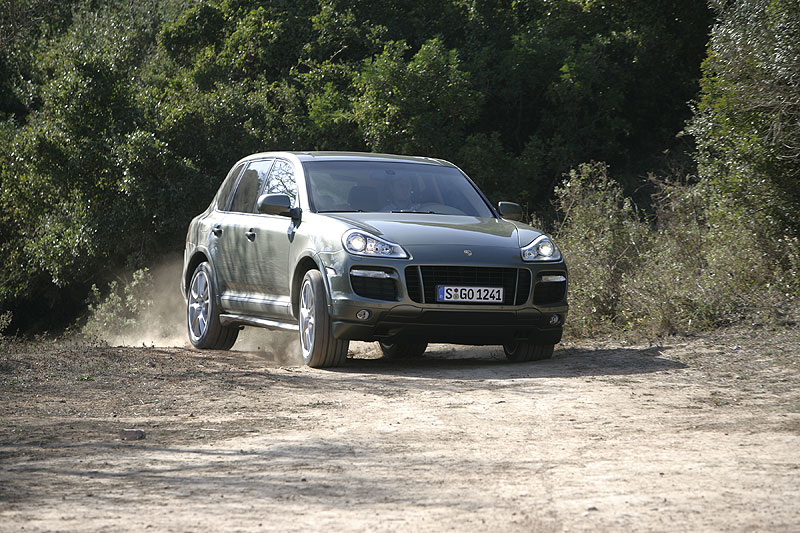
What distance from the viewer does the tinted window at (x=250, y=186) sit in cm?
1062

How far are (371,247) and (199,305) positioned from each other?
3.17 meters

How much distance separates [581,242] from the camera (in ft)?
42.5

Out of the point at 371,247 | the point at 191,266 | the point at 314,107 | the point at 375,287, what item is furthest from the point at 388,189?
the point at 314,107

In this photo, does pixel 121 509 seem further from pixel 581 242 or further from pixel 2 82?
pixel 2 82

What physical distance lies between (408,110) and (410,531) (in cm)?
1578

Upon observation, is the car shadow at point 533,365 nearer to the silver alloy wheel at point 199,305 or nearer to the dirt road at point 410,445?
the dirt road at point 410,445

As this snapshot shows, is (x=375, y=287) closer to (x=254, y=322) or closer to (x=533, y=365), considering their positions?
(x=533, y=365)

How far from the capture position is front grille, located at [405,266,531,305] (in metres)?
8.70

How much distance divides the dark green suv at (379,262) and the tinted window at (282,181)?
13 millimetres

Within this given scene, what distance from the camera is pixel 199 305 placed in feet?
37.2

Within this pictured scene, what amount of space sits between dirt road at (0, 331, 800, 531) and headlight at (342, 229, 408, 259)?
916 mm

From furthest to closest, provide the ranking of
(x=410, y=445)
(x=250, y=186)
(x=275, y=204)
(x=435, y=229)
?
(x=250, y=186)
(x=275, y=204)
(x=435, y=229)
(x=410, y=445)

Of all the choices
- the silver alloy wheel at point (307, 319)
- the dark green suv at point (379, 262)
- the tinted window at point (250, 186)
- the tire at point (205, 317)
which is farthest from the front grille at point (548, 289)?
the tire at point (205, 317)

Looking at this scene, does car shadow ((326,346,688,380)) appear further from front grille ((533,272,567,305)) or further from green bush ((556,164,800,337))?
green bush ((556,164,800,337))
